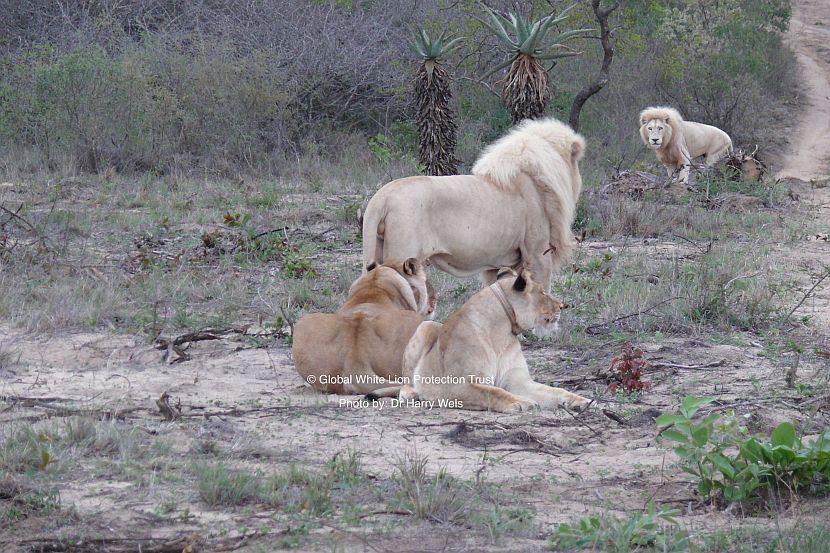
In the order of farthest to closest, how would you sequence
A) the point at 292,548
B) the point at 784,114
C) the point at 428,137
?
1. the point at 784,114
2. the point at 428,137
3. the point at 292,548

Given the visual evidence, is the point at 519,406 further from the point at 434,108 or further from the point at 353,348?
the point at 434,108

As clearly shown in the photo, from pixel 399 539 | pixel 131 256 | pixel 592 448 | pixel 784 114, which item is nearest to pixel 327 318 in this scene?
pixel 592 448

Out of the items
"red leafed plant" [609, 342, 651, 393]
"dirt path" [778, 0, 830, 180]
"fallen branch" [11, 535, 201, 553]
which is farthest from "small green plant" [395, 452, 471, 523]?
"dirt path" [778, 0, 830, 180]

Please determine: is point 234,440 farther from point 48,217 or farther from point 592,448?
point 48,217

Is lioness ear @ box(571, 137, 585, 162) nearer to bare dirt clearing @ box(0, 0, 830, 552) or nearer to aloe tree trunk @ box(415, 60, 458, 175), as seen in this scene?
bare dirt clearing @ box(0, 0, 830, 552)

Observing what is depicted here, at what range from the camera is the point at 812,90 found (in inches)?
1017

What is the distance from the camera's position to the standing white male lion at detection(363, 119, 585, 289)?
7.64 metres

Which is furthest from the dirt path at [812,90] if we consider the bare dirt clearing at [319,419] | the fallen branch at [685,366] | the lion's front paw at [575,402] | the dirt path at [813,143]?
the lion's front paw at [575,402]

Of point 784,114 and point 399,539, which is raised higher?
point 399,539

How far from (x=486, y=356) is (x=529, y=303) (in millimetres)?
439

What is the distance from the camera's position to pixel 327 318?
6.35 meters

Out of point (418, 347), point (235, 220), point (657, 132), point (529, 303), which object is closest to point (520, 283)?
point (529, 303)

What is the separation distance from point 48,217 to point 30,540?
24.2 feet

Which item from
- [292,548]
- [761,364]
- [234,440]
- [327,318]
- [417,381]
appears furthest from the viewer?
[761,364]
